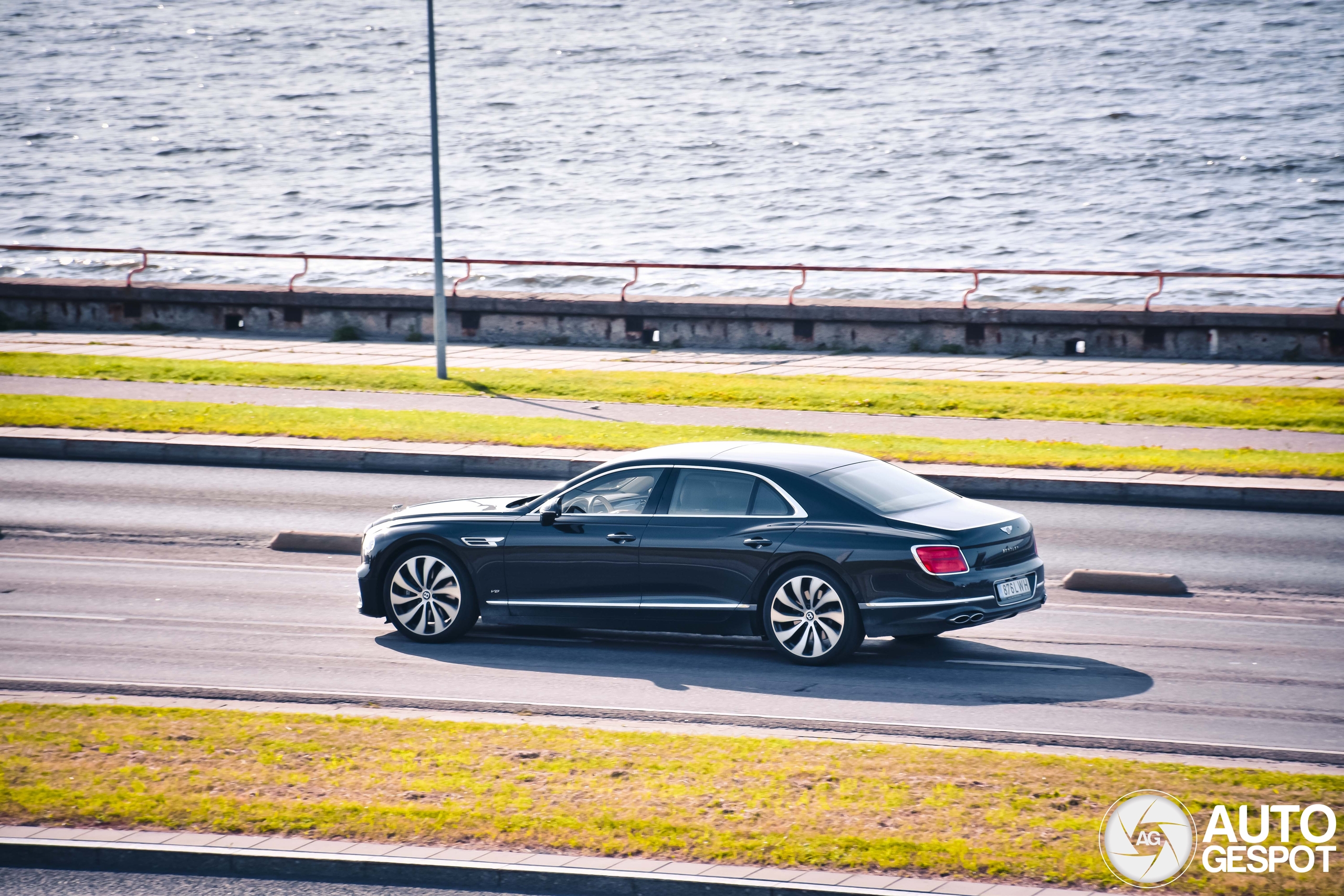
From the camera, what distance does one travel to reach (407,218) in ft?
235

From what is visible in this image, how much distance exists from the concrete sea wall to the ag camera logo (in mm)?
20296

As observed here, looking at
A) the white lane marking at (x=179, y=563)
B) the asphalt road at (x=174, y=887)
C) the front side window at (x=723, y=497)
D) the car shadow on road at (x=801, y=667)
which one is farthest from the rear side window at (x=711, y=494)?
the asphalt road at (x=174, y=887)

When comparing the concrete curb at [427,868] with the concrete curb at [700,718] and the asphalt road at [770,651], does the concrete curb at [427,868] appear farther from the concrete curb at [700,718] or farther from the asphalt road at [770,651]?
the asphalt road at [770,651]

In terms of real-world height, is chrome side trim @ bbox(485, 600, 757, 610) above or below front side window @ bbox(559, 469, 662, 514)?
below

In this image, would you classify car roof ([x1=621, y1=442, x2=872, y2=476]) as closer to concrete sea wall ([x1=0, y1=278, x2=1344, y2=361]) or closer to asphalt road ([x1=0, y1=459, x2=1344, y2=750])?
asphalt road ([x1=0, y1=459, x2=1344, y2=750])

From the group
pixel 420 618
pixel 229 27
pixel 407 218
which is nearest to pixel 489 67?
pixel 229 27

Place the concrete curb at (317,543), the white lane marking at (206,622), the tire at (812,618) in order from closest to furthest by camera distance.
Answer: the tire at (812,618)
the white lane marking at (206,622)
the concrete curb at (317,543)

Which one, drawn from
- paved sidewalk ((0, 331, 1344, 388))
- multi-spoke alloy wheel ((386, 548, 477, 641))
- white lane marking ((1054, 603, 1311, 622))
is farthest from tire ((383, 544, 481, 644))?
paved sidewalk ((0, 331, 1344, 388))

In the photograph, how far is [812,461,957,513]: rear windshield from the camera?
10008 millimetres

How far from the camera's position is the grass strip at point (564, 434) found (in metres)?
16.5

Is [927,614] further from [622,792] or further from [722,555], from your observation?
[622,792]

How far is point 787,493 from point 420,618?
9.27ft

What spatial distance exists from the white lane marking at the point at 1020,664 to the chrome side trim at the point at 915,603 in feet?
2.01

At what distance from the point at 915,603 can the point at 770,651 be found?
1.30 meters
